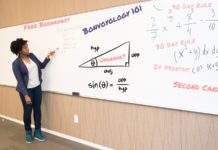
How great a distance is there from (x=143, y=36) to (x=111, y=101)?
0.83m

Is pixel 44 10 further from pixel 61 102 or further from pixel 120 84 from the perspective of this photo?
pixel 120 84

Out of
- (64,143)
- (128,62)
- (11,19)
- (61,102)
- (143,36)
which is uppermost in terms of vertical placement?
(11,19)

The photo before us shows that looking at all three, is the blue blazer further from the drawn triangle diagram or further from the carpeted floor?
the drawn triangle diagram

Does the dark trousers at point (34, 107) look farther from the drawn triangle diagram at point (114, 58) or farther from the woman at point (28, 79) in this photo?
the drawn triangle diagram at point (114, 58)

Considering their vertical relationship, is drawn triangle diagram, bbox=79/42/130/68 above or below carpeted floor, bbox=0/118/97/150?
above

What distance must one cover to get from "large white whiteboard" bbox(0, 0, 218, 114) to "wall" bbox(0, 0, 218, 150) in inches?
3.8

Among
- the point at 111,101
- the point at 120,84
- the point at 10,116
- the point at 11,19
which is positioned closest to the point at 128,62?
the point at 120,84

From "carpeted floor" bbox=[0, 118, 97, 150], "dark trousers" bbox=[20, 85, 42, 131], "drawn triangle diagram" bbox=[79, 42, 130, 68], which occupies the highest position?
"drawn triangle diagram" bbox=[79, 42, 130, 68]

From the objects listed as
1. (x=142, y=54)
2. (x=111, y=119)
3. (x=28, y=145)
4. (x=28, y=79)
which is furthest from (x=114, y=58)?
(x=28, y=145)

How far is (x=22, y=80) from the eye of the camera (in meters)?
3.09

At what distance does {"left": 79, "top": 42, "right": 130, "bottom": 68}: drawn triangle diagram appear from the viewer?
2.46 m

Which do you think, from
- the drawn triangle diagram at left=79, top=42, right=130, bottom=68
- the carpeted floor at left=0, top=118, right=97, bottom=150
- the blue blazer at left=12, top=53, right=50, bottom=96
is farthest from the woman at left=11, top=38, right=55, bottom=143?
the drawn triangle diagram at left=79, top=42, right=130, bottom=68

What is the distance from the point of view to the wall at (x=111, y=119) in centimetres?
213

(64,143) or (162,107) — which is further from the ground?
(162,107)
